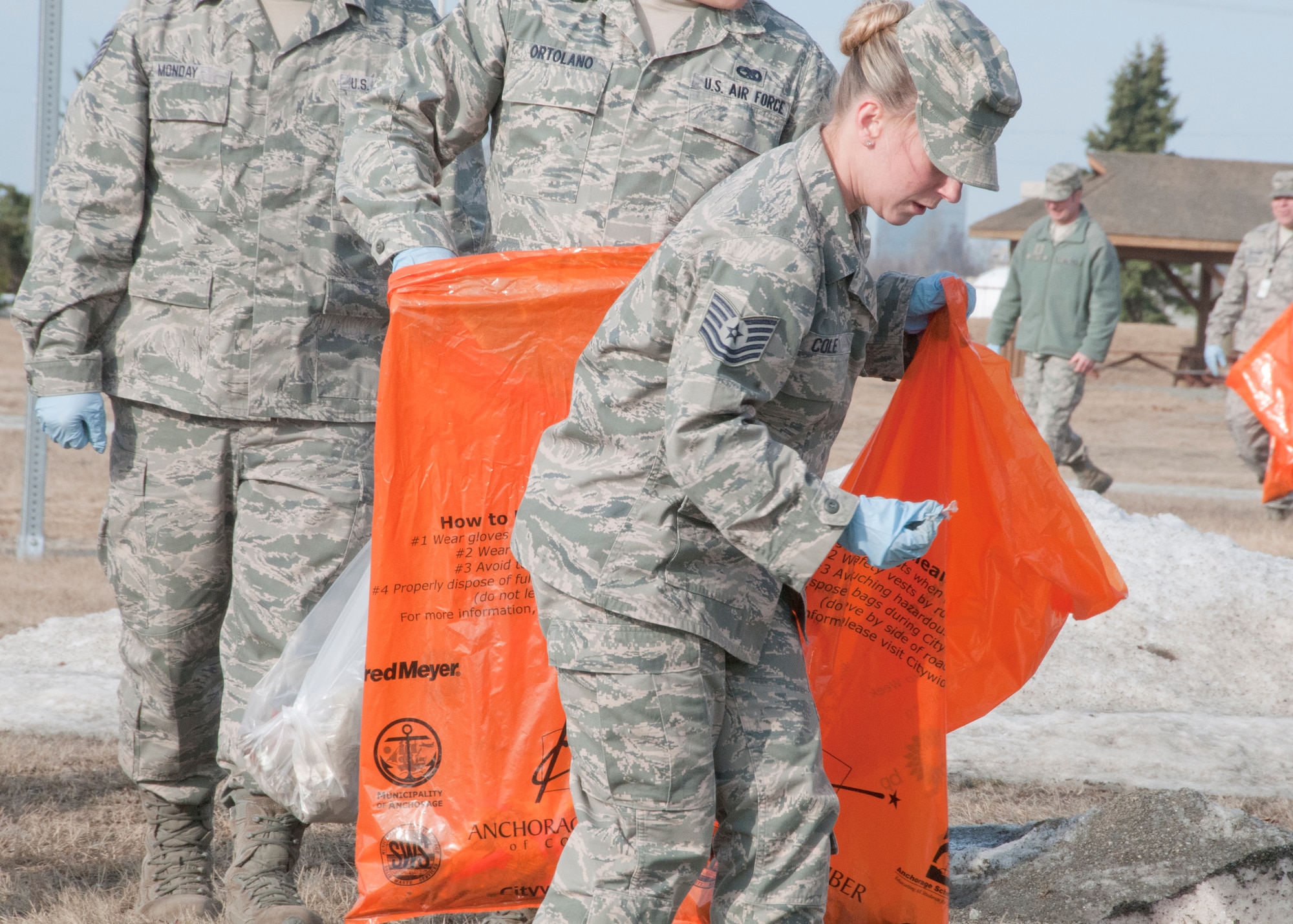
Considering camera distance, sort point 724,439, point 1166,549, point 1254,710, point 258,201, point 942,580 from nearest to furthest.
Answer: point 724,439, point 942,580, point 258,201, point 1254,710, point 1166,549

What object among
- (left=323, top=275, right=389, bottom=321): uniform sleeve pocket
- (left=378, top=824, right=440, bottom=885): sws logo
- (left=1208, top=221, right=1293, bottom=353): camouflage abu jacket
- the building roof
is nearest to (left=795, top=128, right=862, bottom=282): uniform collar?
(left=378, top=824, right=440, bottom=885): sws logo

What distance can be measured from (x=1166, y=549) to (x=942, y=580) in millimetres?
3844

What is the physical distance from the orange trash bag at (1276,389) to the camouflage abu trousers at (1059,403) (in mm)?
2239

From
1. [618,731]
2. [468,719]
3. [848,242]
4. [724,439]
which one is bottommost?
[468,719]

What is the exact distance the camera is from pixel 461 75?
2564mm

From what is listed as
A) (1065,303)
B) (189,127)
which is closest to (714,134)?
(189,127)

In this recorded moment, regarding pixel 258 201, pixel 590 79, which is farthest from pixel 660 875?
pixel 258 201

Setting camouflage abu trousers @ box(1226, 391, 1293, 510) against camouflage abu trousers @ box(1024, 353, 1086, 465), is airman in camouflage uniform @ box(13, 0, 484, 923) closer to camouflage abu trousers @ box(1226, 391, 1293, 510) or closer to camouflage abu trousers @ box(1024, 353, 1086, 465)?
camouflage abu trousers @ box(1024, 353, 1086, 465)

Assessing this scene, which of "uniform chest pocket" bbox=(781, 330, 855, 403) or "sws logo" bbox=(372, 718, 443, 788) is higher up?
"uniform chest pocket" bbox=(781, 330, 855, 403)

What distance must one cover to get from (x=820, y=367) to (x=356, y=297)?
1.39m

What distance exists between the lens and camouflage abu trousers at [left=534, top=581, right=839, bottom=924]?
6.10 feet

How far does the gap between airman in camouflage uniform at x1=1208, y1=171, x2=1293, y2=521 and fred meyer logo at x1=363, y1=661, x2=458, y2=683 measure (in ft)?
23.0


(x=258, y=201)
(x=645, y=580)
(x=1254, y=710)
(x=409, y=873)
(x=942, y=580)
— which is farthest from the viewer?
(x=1254, y=710)

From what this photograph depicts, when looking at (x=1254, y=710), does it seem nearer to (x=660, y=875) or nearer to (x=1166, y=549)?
(x=1166, y=549)
